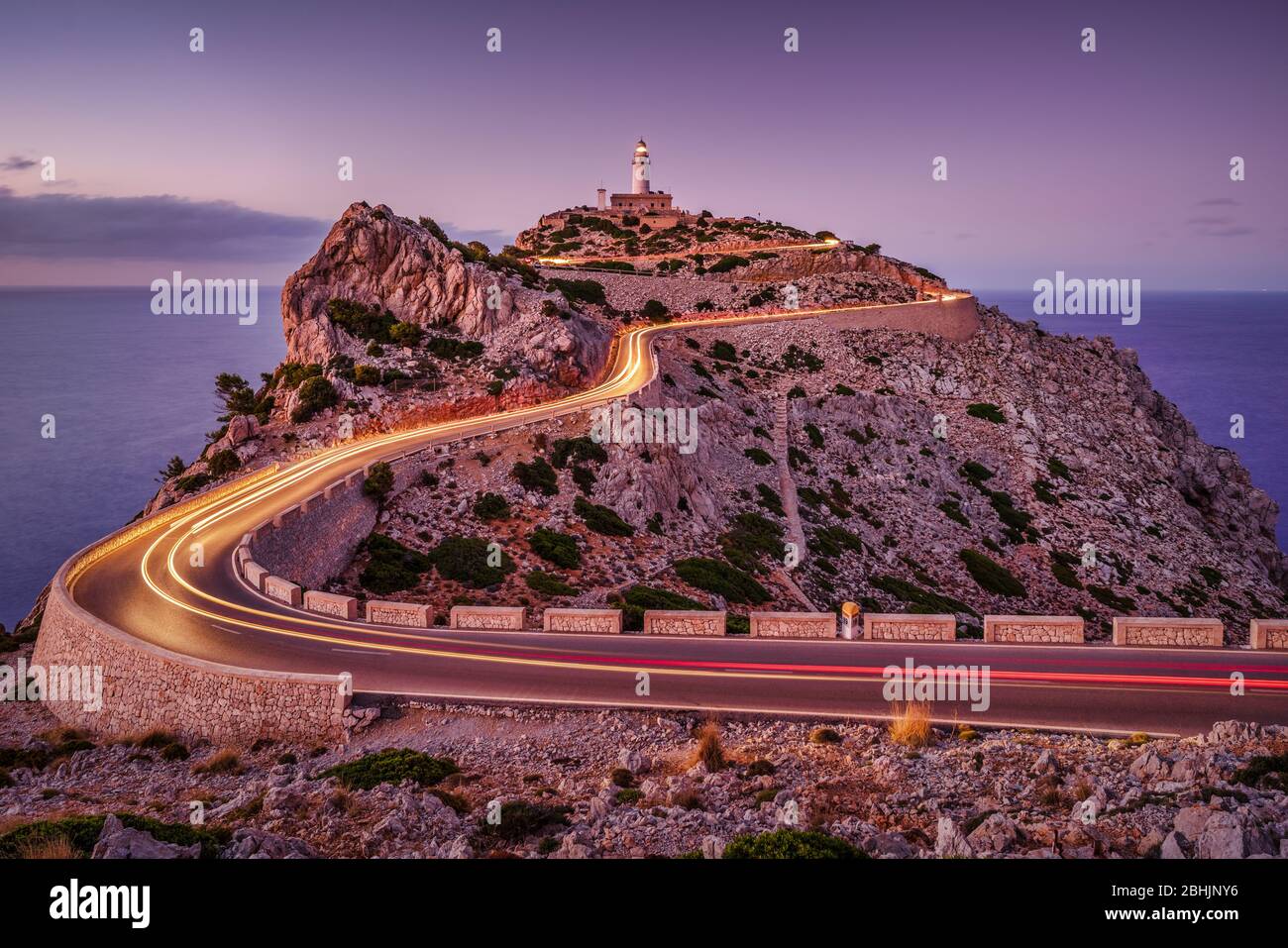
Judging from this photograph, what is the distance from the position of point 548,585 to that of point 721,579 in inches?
317

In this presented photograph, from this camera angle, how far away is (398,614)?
77.3 ft

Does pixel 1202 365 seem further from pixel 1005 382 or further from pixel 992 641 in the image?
pixel 992 641

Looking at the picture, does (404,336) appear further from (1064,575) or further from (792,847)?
(792,847)

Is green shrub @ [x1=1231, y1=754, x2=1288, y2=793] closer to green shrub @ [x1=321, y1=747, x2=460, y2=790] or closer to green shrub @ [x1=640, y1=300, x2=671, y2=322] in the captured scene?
green shrub @ [x1=321, y1=747, x2=460, y2=790]

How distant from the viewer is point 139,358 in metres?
155

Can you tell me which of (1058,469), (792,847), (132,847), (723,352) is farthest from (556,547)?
(1058,469)

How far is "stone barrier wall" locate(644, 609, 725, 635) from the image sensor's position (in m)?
21.8

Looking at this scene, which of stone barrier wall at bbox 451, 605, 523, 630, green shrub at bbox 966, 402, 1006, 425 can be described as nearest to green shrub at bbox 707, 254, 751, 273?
green shrub at bbox 966, 402, 1006, 425

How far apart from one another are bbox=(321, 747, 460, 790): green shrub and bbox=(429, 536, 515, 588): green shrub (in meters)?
14.8

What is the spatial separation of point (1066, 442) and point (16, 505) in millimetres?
105813

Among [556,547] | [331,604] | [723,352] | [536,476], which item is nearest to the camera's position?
[331,604]

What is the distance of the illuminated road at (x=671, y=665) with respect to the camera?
52.4 feet

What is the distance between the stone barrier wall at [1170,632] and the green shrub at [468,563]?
20662 millimetres
